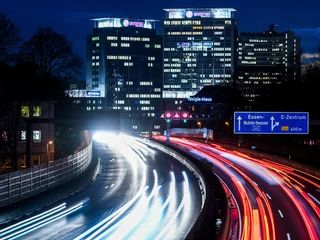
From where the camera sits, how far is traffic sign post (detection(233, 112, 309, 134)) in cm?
5144

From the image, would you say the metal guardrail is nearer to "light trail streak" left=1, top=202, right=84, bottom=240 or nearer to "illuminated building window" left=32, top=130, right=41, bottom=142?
"light trail streak" left=1, top=202, right=84, bottom=240

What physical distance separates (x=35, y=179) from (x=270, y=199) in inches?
602

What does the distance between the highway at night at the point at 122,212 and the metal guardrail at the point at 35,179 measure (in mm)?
1636

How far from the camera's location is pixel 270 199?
125ft

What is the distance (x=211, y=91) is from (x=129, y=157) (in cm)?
12467

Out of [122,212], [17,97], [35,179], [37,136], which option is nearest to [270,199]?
[122,212]

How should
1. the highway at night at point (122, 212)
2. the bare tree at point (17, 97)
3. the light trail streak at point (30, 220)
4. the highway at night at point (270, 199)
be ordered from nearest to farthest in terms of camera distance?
the highway at night at point (122, 212)
the light trail streak at point (30, 220)
the highway at night at point (270, 199)
the bare tree at point (17, 97)

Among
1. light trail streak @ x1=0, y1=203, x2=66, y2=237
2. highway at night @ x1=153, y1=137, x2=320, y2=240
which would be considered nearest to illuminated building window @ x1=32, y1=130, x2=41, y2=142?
highway at night @ x1=153, y1=137, x2=320, y2=240

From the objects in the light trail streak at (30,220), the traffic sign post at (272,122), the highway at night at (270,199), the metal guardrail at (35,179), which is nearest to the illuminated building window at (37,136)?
the metal guardrail at (35,179)

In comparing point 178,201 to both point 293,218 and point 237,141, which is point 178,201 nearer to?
point 293,218

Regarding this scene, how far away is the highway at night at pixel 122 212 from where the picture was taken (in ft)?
84.4

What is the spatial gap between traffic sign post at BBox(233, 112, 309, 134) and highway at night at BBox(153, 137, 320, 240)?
414 centimetres

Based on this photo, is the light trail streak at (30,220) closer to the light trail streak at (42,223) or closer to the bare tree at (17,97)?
the light trail streak at (42,223)

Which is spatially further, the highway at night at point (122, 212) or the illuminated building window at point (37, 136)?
the illuminated building window at point (37, 136)
